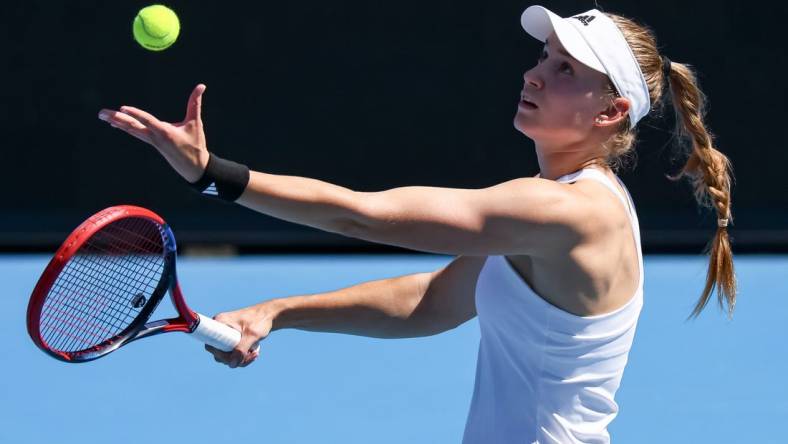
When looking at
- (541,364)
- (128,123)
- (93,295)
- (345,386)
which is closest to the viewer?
(128,123)

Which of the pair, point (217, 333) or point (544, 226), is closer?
point (544, 226)

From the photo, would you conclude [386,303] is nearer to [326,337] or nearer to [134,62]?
[326,337]

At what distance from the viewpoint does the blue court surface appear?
397 cm

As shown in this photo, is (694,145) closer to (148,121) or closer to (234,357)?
(234,357)

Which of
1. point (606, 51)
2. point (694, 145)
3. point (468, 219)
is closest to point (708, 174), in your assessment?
point (694, 145)

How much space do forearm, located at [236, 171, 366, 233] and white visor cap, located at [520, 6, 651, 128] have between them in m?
0.56

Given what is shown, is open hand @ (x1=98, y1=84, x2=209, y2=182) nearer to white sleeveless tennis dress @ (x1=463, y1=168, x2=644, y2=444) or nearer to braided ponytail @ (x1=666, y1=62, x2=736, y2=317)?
white sleeveless tennis dress @ (x1=463, y1=168, x2=644, y2=444)

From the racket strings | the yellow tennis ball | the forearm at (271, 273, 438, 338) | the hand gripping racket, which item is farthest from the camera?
the yellow tennis ball

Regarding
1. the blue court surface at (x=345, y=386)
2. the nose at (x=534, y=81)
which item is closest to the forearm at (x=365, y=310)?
the nose at (x=534, y=81)

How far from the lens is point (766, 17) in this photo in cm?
606

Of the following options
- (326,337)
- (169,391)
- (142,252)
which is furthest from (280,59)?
(142,252)

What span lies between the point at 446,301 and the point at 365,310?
174 mm

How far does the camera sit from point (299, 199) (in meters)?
2.03

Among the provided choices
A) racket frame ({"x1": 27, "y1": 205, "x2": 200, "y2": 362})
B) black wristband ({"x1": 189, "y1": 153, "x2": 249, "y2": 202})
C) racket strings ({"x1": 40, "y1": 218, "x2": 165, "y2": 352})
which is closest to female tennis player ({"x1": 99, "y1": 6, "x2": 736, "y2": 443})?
black wristband ({"x1": 189, "y1": 153, "x2": 249, "y2": 202})
